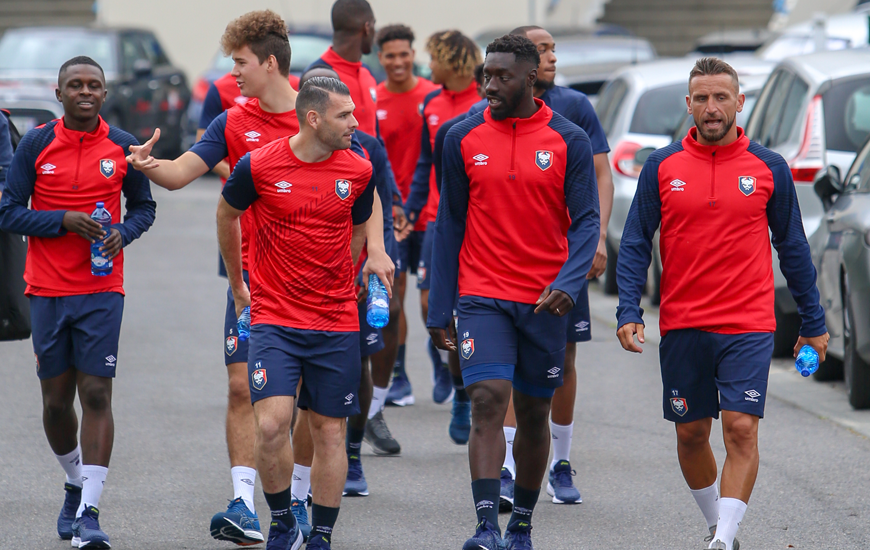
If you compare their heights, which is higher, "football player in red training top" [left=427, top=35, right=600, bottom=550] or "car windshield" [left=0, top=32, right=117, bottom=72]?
"football player in red training top" [left=427, top=35, right=600, bottom=550]

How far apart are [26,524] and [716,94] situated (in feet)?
11.4

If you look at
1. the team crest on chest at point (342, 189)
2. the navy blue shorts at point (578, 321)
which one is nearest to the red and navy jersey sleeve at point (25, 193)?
the team crest on chest at point (342, 189)

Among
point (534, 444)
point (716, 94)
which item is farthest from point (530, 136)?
point (534, 444)

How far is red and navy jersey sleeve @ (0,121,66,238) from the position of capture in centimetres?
573

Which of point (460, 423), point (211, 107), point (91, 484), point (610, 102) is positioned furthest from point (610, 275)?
point (91, 484)

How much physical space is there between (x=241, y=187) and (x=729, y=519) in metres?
2.23

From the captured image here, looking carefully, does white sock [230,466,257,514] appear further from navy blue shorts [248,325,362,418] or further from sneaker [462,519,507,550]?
sneaker [462,519,507,550]

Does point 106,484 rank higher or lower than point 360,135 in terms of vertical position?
lower

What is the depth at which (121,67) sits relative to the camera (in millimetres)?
20094

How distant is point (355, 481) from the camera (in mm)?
6656

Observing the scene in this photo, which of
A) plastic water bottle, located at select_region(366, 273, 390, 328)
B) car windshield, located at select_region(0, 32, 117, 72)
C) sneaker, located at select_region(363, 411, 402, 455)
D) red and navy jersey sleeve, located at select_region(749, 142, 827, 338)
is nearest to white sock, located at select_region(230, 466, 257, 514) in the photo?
plastic water bottle, located at select_region(366, 273, 390, 328)

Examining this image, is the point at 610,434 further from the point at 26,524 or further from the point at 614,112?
the point at 614,112

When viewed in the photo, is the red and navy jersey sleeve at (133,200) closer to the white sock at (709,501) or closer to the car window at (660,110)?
the white sock at (709,501)

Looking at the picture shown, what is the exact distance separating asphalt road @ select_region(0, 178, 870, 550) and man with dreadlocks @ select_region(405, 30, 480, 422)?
1128 millimetres
